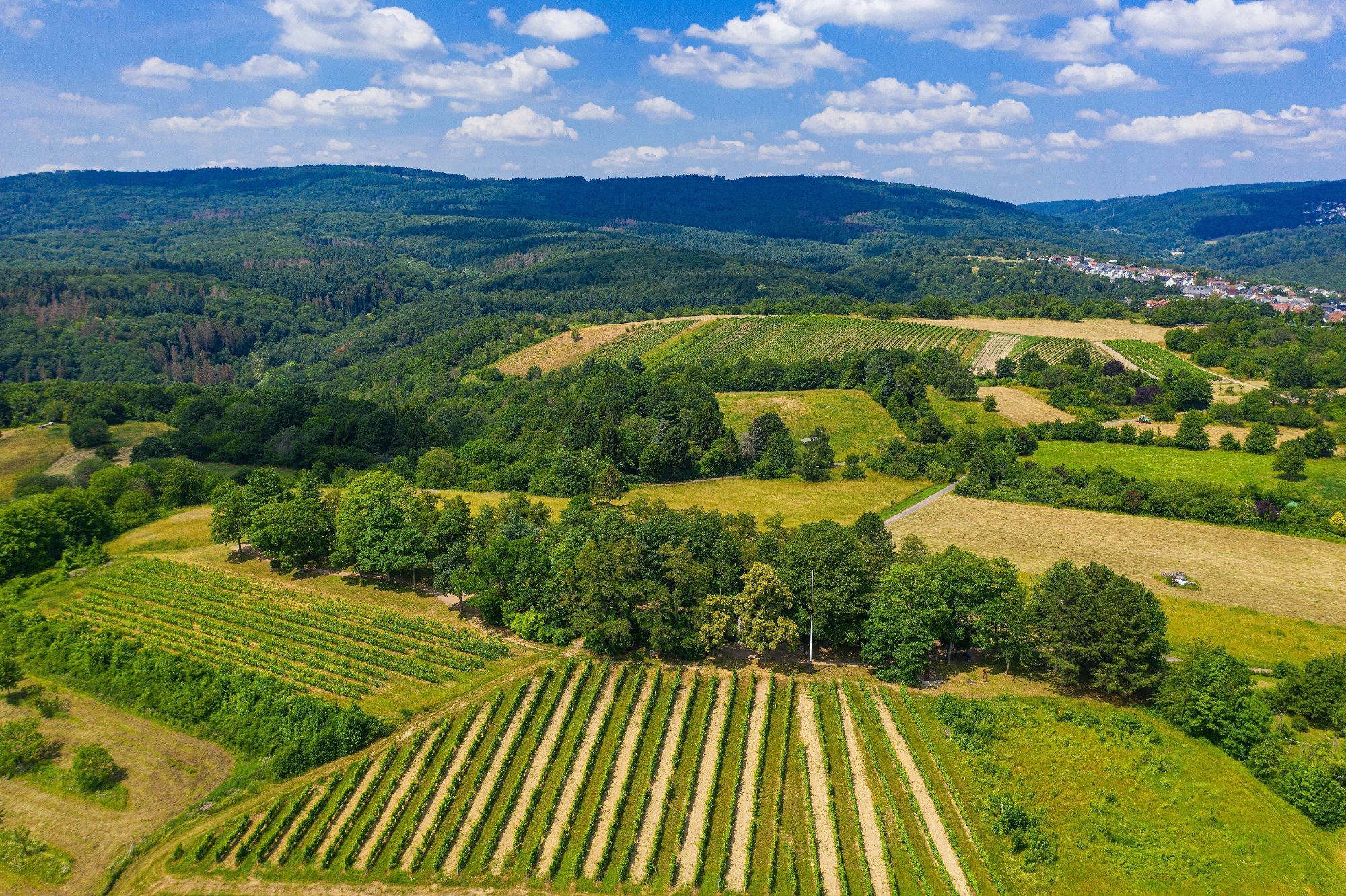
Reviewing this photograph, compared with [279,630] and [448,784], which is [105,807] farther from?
[448,784]

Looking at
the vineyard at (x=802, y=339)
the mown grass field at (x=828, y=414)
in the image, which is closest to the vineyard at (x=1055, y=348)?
the vineyard at (x=802, y=339)

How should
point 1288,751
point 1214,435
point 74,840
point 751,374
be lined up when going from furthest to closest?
point 751,374 → point 1214,435 → point 1288,751 → point 74,840

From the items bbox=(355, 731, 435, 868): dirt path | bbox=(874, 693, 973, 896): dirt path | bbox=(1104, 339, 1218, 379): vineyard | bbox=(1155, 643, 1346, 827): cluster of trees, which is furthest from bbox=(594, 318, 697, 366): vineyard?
bbox=(1155, 643, 1346, 827): cluster of trees

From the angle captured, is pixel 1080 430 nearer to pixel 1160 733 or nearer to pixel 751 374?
pixel 751 374

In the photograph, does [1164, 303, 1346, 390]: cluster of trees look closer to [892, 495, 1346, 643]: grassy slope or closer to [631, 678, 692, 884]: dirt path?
[892, 495, 1346, 643]: grassy slope

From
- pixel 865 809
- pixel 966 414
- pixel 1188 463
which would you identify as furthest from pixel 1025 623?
pixel 966 414

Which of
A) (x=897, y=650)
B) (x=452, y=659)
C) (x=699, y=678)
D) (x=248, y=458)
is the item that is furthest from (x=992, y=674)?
(x=248, y=458)

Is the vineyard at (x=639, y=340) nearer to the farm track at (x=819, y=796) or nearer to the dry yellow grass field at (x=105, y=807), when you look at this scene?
the farm track at (x=819, y=796)
